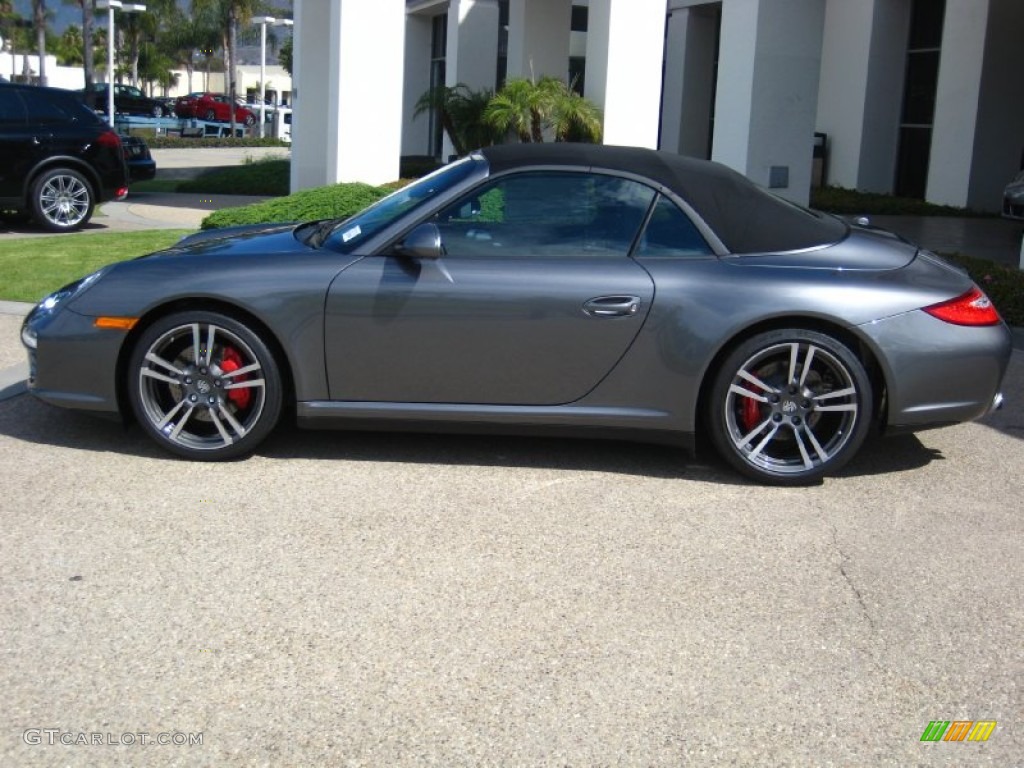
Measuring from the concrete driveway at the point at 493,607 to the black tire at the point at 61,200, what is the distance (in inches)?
341

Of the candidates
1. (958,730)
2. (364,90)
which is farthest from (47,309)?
(364,90)

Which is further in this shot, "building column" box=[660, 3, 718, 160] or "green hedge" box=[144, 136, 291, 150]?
"green hedge" box=[144, 136, 291, 150]

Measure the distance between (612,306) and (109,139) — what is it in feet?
34.7

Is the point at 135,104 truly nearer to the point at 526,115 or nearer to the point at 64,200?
the point at 526,115

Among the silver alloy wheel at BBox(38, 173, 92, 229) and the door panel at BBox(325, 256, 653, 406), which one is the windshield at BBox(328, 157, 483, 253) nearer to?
the door panel at BBox(325, 256, 653, 406)

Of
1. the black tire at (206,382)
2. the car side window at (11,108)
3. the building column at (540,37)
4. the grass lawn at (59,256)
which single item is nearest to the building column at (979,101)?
the building column at (540,37)

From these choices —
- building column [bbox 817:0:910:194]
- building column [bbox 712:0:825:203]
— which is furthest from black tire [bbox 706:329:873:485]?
building column [bbox 817:0:910:194]

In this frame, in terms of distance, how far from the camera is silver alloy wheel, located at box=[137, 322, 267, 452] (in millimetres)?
5602

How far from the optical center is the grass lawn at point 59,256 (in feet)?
32.0

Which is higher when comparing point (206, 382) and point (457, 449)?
point (206, 382)

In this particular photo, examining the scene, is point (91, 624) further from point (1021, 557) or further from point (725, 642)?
point (1021, 557)

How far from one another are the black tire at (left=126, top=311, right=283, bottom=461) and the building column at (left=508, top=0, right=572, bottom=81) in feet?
48.6

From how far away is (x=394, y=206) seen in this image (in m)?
5.93

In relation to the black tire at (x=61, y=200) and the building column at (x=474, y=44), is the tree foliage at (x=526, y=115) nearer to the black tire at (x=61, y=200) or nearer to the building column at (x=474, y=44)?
the building column at (x=474, y=44)
